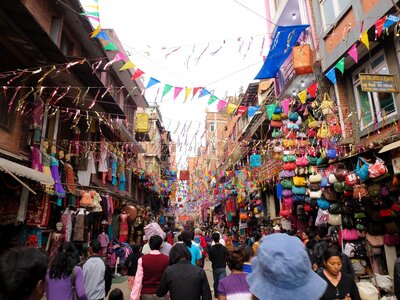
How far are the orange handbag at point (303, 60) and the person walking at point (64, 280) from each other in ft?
33.7

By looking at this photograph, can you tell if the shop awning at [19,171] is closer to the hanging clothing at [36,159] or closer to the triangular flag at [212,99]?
the hanging clothing at [36,159]

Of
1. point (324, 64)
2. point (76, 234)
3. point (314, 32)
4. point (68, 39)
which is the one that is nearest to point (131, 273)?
point (76, 234)

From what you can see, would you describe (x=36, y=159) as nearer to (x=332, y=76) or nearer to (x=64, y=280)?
(x=64, y=280)

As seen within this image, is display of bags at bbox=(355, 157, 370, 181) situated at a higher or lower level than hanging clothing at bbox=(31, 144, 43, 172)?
lower

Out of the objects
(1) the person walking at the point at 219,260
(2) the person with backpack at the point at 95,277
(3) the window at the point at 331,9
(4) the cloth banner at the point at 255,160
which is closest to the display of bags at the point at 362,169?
(1) the person walking at the point at 219,260

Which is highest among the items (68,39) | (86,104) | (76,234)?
(68,39)

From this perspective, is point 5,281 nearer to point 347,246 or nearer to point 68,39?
point 347,246

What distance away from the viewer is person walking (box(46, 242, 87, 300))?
15.1 feet

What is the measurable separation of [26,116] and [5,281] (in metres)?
8.61

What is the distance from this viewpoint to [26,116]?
9211 millimetres

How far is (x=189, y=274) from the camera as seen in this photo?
424 cm

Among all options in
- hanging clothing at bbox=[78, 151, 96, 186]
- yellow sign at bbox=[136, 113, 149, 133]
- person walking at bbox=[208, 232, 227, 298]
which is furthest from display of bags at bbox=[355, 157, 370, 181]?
yellow sign at bbox=[136, 113, 149, 133]

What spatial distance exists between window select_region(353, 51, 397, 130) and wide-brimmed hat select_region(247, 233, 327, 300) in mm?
8539

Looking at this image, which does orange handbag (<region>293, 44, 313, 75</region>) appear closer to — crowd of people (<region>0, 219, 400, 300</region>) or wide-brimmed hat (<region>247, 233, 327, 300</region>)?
crowd of people (<region>0, 219, 400, 300</region>)
